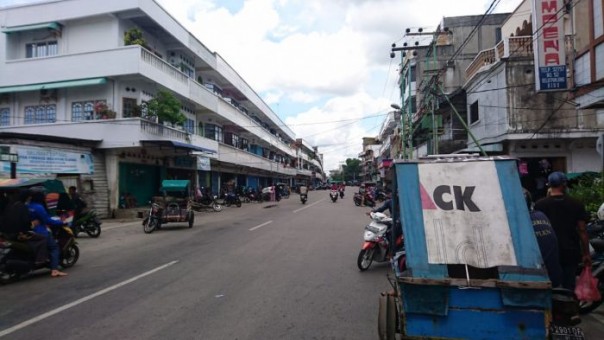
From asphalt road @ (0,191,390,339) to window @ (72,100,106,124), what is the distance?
13.5 metres

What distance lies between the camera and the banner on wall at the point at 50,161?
15.9 m

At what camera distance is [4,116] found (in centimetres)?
2452

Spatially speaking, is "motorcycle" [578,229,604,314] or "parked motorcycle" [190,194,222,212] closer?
"motorcycle" [578,229,604,314]

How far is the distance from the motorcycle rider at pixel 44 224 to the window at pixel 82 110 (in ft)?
52.9

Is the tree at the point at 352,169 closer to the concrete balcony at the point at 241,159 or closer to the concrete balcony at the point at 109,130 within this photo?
the concrete balcony at the point at 241,159

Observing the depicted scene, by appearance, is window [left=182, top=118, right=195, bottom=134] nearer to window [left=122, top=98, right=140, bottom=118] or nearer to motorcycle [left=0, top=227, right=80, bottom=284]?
window [left=122, top=98, right=140, bottom=118]

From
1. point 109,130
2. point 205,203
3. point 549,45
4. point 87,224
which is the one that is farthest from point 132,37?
point 549,45

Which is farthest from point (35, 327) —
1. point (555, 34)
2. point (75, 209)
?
point (555, 34)

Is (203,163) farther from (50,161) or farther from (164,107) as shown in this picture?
(50,161)

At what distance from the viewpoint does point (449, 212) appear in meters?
4.13

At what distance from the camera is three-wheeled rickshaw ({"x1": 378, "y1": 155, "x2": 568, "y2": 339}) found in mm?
3559

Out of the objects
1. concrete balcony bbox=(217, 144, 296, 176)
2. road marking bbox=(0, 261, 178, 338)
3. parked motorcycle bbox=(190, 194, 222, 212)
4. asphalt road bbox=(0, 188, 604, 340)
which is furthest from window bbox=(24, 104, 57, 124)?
road marking bbox=(0, 261, 178, 338)

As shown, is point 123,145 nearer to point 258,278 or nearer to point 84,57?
point 84,57

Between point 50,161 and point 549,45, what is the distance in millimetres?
19314
